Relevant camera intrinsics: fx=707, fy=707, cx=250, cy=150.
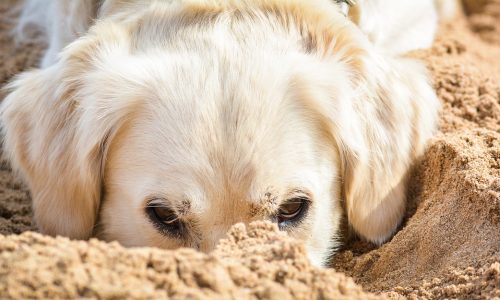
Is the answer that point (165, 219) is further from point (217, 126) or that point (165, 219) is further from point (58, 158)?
point (58, 158)

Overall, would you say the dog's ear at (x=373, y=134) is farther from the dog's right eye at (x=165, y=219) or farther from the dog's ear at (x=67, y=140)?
the dog's ear at (x=67, y=140)

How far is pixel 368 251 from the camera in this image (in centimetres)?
258

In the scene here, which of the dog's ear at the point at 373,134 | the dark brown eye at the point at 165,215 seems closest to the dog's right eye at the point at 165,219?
the dark brown eye at the point at 165,215

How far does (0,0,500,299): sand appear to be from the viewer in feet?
5.02

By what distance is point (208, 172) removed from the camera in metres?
2.15

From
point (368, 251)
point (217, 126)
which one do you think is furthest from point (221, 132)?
point (368, 251)

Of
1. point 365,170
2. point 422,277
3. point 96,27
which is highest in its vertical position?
point 96,27

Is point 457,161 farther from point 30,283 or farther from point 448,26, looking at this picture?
point 448,26

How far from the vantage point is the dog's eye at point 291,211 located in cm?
228

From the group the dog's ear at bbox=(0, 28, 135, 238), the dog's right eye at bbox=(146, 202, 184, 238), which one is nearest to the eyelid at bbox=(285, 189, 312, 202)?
the dog's right eye at bbox=(146, 202, 184, 238)

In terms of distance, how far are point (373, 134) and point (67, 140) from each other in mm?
1096

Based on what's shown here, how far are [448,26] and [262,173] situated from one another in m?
2.51

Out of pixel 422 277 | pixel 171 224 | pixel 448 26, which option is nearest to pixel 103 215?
pixel 171 224

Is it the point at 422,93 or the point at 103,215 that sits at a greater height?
the point at 422,93
